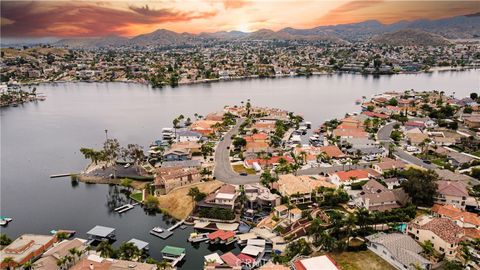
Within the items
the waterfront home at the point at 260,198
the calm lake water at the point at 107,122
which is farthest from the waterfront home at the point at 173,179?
the waterfront home at the point at 260,198

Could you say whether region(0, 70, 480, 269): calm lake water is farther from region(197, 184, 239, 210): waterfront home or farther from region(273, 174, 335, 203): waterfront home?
region(273, 174, 335, 203): waterfront home

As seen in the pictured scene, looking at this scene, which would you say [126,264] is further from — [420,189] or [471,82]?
[471,82]

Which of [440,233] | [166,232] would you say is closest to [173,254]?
[166,232]

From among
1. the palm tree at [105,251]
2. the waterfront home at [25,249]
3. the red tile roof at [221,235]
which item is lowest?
the red tile roof at [221,235]

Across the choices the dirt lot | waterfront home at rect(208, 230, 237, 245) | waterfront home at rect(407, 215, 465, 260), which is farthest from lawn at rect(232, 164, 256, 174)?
waterfront home at rect(407, 215, 465, 260)

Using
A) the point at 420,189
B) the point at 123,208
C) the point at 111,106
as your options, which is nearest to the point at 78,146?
the point at 123,208

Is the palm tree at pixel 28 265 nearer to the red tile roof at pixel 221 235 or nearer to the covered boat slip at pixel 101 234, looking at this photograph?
the covered boat slip at pixel 101 234
